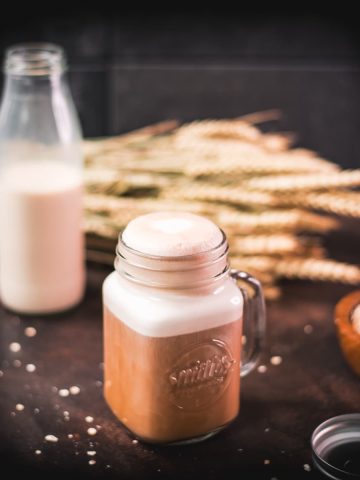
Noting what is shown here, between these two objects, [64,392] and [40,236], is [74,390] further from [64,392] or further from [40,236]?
[40,236]

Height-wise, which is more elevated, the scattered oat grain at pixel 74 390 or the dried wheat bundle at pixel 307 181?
the dried wheat bundle at pixel 307 181

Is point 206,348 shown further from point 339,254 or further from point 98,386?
point 339,254

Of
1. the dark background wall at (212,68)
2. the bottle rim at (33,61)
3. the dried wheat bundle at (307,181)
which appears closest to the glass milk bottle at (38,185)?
the bottle rim at (33,61)

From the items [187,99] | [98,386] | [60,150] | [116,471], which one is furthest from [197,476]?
[187,99]

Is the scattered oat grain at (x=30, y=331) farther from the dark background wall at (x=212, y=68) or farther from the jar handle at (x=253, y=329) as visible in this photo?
the dark background wall at (x=212, y=68)

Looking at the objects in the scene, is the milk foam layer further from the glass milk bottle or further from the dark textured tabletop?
the glass milk bottle

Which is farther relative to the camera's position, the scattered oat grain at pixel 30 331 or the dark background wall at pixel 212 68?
the dark background wall at pixel 212 68

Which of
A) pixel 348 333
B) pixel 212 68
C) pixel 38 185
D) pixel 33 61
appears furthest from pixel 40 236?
pixel 212 68
